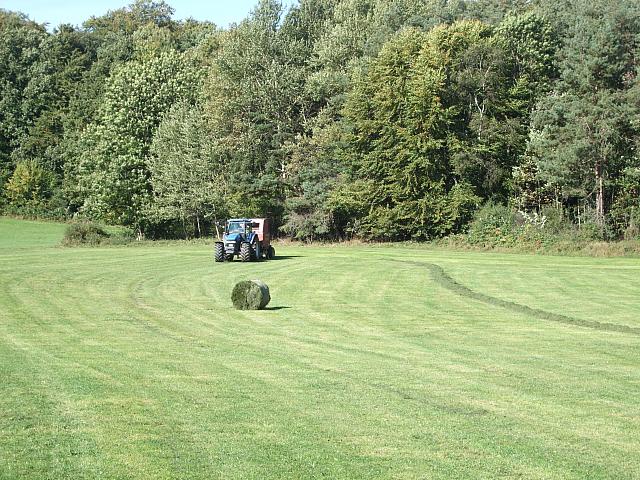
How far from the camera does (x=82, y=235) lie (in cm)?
6266

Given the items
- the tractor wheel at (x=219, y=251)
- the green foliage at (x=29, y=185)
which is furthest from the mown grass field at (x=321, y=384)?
the green foliage at (x=29, y=185)

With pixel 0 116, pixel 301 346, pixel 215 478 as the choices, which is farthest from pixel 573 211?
pixel 0 116

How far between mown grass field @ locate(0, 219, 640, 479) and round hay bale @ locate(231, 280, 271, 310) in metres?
0.43

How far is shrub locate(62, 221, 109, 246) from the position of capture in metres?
62.2

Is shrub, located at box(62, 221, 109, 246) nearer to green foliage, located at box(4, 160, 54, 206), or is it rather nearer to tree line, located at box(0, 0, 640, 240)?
tree line, located at box(0, 0, 640, 240)

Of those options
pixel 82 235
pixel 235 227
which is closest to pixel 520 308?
pixel 235 227

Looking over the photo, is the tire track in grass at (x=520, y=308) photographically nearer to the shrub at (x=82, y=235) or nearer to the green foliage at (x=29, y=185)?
the shrub at (x=82, y=235)

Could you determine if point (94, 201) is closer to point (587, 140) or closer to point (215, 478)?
point (587, 140)

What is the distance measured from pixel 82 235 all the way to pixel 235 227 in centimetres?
2177

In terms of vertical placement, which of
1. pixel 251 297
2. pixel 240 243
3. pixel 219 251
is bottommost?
pixel 251 297

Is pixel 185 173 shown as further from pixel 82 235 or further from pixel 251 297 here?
pixel 251 297

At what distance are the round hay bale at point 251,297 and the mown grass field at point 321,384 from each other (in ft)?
1.39

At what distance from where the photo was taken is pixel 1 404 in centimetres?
1078

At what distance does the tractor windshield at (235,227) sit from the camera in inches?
1754
